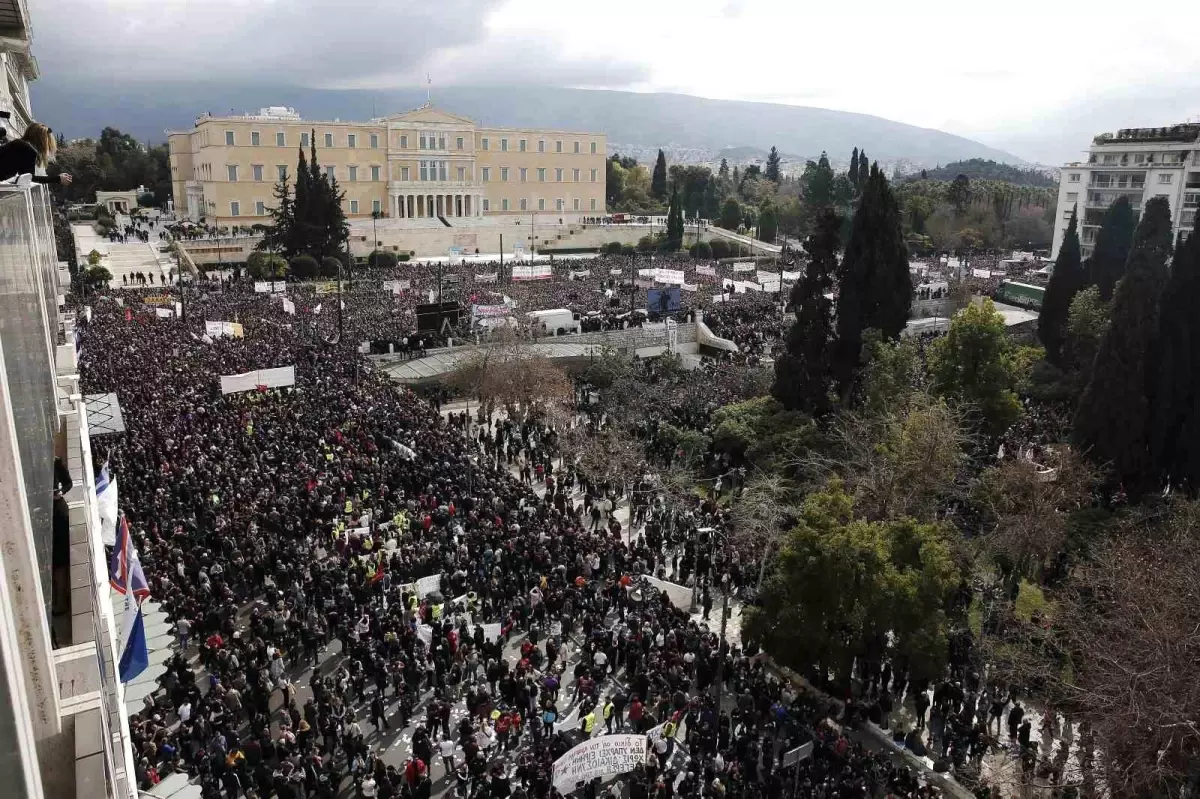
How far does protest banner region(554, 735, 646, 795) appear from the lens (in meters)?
10.2

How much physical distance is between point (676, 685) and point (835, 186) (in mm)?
72128

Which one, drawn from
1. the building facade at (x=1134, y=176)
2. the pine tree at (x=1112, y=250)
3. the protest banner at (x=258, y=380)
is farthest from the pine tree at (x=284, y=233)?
the building facade at (x=1134, y=176)

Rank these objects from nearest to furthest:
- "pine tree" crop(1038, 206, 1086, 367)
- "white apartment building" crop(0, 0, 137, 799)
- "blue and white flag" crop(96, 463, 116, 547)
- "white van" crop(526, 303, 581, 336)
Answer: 1. "white apartment building" crop(0, 0, 137, 799)
2. "blue and white flag" crop(96, 463, 116, 547)
3. "pine tree" crop(1038, 206, 1086, 367)
4. "white van" crop(526, 303, 581, 336)

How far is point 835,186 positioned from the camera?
257 ft

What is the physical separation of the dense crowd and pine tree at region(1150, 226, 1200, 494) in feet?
36.2

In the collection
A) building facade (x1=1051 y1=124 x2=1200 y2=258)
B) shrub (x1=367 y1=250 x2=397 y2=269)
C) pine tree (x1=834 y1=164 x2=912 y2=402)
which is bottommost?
shrub (x1=367 y1=250 x2=397 y2=269)

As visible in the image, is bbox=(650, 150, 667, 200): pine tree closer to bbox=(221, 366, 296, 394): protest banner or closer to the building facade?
the building facade

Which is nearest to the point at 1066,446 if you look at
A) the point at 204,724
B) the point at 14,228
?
the point at 204,724

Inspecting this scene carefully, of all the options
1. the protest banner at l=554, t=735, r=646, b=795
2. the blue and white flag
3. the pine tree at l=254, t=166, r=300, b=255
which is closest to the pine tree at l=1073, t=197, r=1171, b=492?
the protest banner at l=554, t=735, r=646, b=795

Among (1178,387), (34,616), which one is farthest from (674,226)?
(34,616)

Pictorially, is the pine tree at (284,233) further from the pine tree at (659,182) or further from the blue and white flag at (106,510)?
the pine tree at (659,182)

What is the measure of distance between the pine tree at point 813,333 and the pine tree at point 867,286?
4.44 feet

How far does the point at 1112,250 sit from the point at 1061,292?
15.9 feet

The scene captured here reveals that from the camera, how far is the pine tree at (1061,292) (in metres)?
35.2
